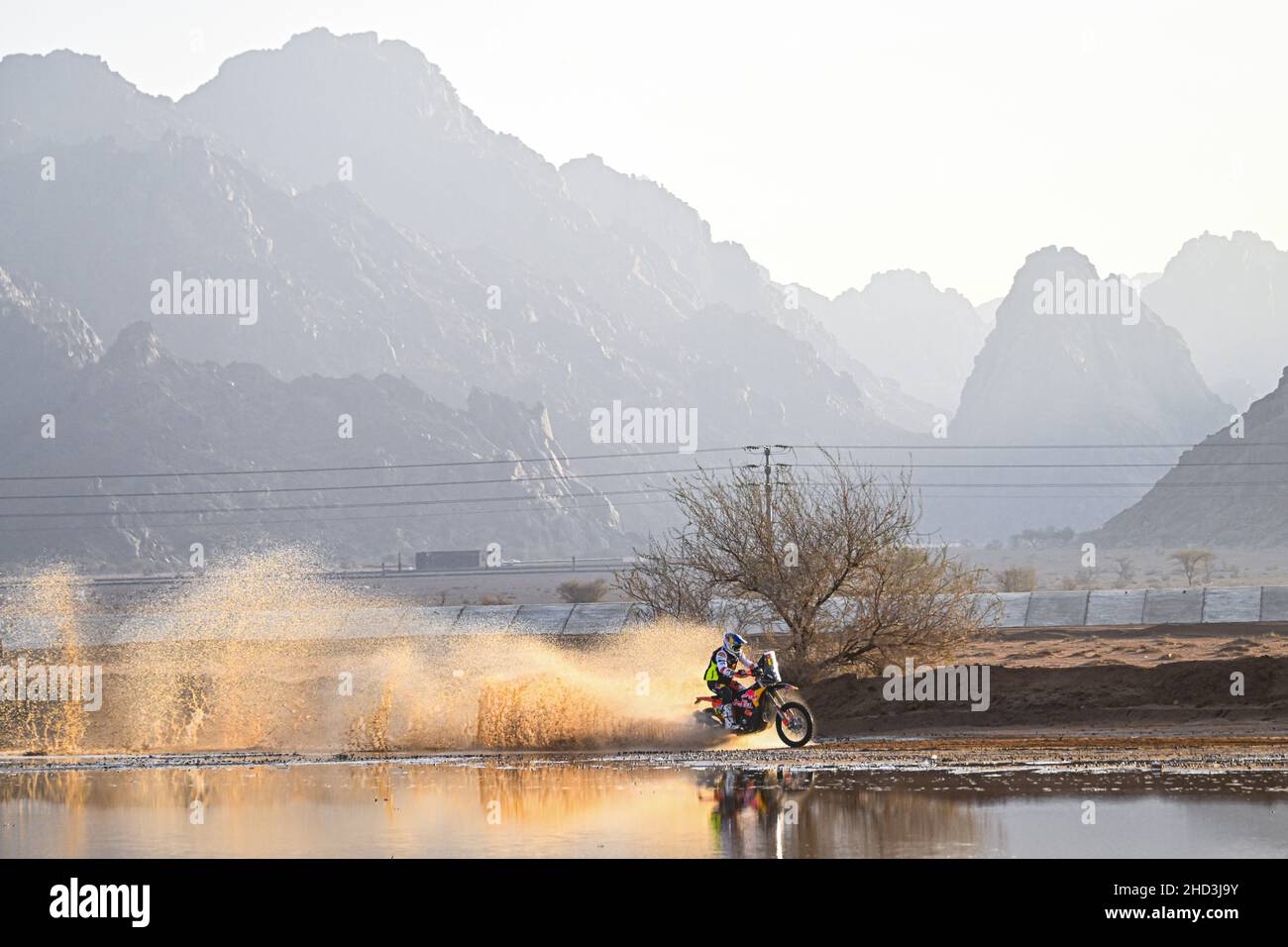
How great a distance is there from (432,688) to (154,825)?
16.7m

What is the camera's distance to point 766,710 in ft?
83.5

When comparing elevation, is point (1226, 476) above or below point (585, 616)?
above

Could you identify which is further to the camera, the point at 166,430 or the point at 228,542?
the point at 166,430

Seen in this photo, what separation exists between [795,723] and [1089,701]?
707cm

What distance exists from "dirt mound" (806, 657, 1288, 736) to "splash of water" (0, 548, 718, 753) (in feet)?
9.93

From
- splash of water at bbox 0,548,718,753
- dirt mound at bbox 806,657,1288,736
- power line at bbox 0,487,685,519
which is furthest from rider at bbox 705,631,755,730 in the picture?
power line at bbox 0,487,685,519

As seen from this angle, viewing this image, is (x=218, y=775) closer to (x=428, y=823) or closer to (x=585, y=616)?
(x=428, y=823)

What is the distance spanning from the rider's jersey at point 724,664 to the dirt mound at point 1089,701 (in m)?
3.48

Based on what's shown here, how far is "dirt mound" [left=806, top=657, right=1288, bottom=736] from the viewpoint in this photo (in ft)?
91.5
